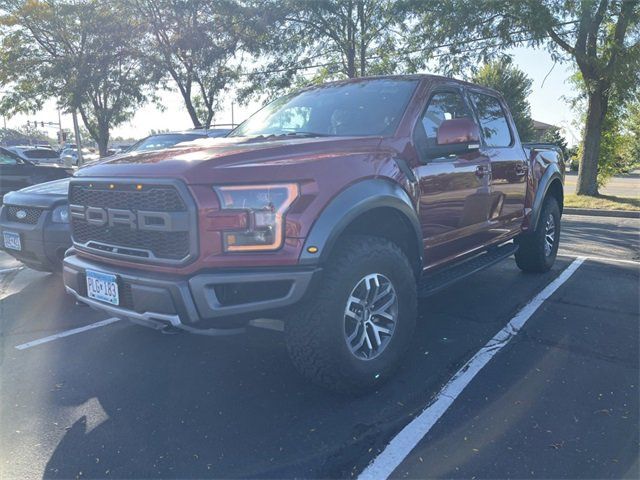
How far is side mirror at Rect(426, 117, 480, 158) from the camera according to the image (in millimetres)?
3309

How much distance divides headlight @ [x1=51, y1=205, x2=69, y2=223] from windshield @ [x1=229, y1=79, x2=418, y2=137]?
1.93m

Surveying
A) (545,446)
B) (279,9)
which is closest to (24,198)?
(545,446)

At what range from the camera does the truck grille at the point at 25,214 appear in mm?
4859

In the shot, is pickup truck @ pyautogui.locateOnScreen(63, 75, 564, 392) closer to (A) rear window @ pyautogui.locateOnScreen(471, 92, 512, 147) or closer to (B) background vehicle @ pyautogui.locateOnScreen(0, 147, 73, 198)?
(A) rear window @ pyautogui.locateOnScreen(471, 92, 512, 147)

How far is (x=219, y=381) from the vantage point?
3232 mm

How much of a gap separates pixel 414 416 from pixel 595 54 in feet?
39.8

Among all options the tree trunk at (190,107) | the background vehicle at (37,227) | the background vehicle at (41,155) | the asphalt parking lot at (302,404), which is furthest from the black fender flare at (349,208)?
the background vehicle at (41,155)

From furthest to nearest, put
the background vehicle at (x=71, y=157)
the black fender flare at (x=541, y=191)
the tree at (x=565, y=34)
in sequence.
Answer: the tree at (x=565, y=34)
the background vehicle at (x=71, y=157)
the black fender flare at (x=541, y=191)

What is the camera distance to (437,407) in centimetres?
285

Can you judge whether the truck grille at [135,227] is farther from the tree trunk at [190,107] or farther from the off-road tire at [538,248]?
the tree trunk at [190,107]

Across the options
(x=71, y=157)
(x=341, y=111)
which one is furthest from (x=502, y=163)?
(x=71, y=157)

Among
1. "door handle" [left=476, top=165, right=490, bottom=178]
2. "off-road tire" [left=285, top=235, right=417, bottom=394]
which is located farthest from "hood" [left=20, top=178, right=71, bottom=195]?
"door handle" [left=476, top=165, right=490, bottom=178]

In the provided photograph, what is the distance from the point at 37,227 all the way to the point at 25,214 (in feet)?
1.10

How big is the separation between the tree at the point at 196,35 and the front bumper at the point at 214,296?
14078 millimetres
